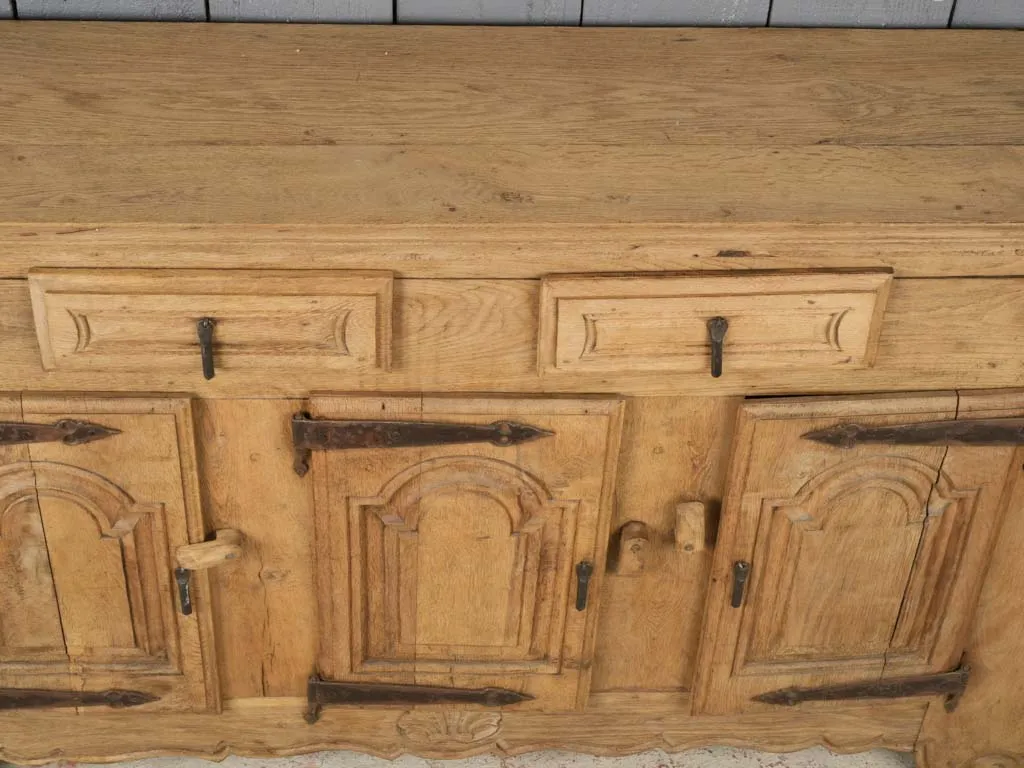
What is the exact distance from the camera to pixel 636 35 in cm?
163

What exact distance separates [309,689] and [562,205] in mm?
702

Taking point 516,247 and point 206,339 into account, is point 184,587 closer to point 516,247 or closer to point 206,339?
point 206,339

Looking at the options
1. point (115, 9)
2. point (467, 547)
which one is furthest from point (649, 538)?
point (115, 9)

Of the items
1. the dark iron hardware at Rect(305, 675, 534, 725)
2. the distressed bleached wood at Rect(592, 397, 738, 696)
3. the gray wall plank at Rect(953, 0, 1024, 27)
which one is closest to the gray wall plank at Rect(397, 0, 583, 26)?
the gray wall plank at Rect(953, 0, 1024, 27)

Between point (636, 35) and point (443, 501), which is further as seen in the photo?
point (636, 35)

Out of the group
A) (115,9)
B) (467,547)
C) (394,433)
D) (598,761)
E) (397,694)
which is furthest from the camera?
(598,761)

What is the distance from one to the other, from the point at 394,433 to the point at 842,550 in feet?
1.80

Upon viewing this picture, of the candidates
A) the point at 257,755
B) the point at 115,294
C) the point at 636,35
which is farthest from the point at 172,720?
the point at 636,35

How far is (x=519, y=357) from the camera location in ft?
4.17

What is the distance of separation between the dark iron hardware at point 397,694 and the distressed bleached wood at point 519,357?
0.43 m

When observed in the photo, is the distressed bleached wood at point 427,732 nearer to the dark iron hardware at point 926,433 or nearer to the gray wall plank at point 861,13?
the dark iron hardware at point 926,433

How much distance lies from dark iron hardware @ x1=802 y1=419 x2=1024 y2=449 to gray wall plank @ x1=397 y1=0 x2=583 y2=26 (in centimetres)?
70

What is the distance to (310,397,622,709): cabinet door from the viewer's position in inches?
51.7

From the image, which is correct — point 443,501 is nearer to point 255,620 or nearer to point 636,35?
point 255,620
